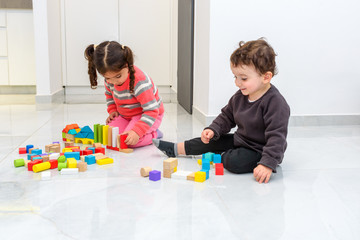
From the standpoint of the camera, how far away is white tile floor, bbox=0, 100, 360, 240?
3.02 feet

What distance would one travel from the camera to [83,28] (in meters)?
3.96

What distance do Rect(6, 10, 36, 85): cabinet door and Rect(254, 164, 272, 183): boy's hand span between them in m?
3.32

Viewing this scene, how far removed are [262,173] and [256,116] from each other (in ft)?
0.76

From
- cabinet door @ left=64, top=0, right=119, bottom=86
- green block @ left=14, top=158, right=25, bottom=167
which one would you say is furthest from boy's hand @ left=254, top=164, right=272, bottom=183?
cabinet door @ left=64, top=0, right=119, bottom=86

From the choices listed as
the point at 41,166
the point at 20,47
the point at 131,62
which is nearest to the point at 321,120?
the point at 131,62

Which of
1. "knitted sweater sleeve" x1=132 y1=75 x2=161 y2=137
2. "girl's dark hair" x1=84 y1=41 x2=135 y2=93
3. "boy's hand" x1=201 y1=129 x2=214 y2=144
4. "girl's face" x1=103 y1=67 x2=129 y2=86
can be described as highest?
"girl's dark hair" x1=84 y1=41 x2=135 y2=93

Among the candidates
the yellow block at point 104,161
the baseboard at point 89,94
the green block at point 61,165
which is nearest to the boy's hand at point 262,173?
the yellow block at point 104,161

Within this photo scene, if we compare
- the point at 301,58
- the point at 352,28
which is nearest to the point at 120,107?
the point at 301,58

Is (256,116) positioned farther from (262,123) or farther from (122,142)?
(122,142)

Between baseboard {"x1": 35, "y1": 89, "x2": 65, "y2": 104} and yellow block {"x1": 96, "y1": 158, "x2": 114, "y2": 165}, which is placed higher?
baseboard {"x1": 35, "y1": 89, "x2": 65, "y2": 104}

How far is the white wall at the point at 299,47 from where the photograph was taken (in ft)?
7.11

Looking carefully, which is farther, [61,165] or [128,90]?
[128,90]

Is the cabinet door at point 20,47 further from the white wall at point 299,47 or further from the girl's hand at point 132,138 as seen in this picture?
the girl's hand at point 132,138

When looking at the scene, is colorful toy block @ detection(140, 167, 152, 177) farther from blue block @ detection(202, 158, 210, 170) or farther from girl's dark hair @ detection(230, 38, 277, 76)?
girl's dark hair @ detection(230, 38, 277, 76)
